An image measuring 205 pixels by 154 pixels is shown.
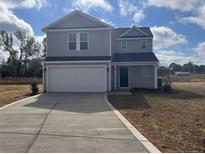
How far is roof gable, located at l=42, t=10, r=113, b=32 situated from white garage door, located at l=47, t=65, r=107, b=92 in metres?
3.73

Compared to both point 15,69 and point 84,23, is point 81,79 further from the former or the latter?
point 15,69

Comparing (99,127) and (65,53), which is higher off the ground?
(65,53)

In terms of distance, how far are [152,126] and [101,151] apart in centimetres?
410

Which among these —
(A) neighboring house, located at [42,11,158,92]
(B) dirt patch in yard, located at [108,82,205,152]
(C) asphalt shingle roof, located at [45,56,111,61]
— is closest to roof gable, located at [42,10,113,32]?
(A) neighboring house, located at [42,11,158,92]

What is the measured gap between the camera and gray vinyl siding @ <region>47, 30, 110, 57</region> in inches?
1048

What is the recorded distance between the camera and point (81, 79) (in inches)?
1032

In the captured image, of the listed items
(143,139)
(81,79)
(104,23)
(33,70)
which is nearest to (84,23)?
(104,23)

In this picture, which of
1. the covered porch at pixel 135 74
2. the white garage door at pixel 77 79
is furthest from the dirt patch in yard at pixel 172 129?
the covered porch at pixel 135 74

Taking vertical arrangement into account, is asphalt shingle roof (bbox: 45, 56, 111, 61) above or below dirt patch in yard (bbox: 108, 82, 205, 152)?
above

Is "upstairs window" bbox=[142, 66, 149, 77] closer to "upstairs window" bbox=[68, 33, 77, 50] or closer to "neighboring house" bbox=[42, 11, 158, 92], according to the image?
"neighboring house" bbox=[42, 11, 158, 92]

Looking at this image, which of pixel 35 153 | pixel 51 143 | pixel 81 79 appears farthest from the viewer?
pixel 81 79

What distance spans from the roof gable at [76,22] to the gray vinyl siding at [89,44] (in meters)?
0.54

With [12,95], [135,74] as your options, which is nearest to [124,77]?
[135,74]

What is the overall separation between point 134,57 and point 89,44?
557cm
